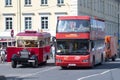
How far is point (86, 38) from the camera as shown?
115ft

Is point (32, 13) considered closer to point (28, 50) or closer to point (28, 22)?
point (28, 22)

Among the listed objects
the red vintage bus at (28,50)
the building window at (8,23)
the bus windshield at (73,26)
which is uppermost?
the building window at (8,23)

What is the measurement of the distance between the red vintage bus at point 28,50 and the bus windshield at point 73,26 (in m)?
3.95

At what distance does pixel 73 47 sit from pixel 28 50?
5.08 m

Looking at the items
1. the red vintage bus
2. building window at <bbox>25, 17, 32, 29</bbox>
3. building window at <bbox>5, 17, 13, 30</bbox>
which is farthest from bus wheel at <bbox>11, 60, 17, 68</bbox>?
building window at <bbox>5, 17, 13, 30</bbox>

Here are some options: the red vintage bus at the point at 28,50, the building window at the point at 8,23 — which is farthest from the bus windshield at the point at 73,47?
the building window at the point at 8,23

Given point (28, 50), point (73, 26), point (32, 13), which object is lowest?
point (28, 50)

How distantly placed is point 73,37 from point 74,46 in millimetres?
589

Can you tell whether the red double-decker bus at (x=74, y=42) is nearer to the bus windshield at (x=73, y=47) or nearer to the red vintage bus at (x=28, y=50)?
the bus windshield at (x=73, y=47)

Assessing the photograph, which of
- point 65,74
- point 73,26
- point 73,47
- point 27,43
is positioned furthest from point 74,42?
point 27,43

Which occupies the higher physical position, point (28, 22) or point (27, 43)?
point (28, 22)

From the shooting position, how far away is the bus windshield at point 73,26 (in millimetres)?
35397

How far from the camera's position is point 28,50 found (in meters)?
39.1

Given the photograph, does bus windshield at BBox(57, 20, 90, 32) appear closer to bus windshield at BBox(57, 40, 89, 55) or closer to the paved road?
bus windshield at BBox(57, 40, 89, 55)
